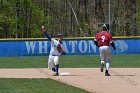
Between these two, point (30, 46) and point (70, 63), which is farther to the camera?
point (30, 46)

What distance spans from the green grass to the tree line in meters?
48.4

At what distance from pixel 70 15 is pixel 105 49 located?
64074 millimetres

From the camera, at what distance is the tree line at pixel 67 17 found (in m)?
68.1

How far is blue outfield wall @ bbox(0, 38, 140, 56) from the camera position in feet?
125

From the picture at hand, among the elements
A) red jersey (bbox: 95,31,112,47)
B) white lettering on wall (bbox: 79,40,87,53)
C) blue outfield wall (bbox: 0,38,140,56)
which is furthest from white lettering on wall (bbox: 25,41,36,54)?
red jersey (bbox: 95,31,112,47)

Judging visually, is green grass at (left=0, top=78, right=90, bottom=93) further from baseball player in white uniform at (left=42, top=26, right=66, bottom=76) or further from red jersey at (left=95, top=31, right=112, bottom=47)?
red jersey at (left=95, top=31, right=112, bottom=47)

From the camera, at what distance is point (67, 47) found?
3875cm

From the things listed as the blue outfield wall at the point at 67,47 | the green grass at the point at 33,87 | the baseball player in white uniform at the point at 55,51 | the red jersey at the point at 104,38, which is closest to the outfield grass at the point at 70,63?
the baseball player in white uniform at the point at 55,51

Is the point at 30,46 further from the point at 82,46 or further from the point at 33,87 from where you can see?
the point at 33,87

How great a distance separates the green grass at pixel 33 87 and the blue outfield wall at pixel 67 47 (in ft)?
72.6

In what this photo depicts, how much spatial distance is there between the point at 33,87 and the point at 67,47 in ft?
81.8

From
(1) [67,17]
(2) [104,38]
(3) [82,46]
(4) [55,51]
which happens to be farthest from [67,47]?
(1) [67,17]

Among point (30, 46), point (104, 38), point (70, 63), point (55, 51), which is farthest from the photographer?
point (30, 46)

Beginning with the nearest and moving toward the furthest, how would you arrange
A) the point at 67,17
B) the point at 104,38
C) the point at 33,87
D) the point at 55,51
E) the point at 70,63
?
the point at 33,87 → the point at 104,38 → the point at 55,51 → the point at 70,63 → the point at 67,17
